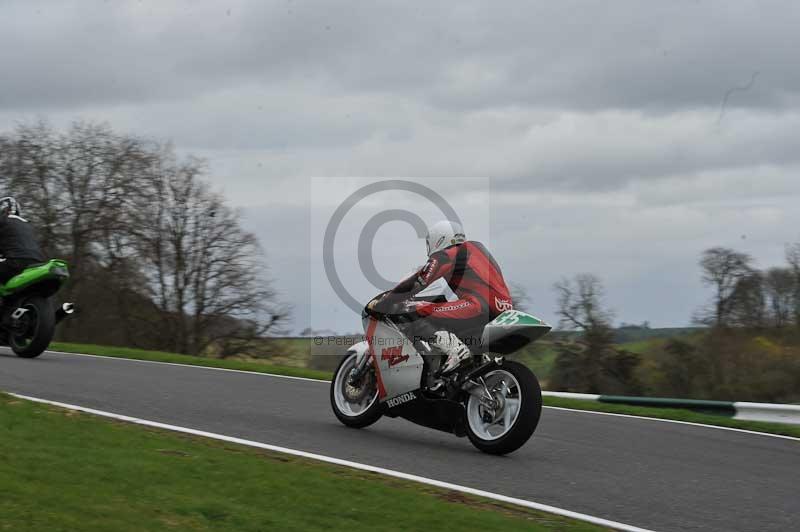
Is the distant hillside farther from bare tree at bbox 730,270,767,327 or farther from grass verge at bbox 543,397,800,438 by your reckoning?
grass verge at bbox 543,397,800,438

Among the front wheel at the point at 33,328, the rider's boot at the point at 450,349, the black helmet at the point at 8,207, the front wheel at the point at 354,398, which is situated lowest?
the front wheel at the point at 354,398

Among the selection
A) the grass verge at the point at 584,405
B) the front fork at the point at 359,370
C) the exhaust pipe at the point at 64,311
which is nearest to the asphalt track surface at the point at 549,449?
the front fork at the point at 359,370

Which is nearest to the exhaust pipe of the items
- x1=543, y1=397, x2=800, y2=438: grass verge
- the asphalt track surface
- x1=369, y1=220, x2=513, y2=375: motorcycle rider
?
the asphalt track surface

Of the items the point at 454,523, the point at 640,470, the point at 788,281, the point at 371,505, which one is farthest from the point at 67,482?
the point at 788,281

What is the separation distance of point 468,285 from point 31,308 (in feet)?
26.0

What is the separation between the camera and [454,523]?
593cm

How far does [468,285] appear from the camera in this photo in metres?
8.73

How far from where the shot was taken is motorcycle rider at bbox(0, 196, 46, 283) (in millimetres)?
13891

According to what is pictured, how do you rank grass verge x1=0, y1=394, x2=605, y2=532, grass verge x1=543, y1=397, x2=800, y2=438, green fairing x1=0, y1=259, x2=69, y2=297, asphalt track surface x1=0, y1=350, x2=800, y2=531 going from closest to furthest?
grass verge x1=0, y1=394, x2=605, y2=532
asphalt track surface x1=0, y1=350, x2=800, y2=531
grass verge x1=543, y1=397, x2=800, y2=438
green fairing x1=0, y1=259, x2=69, y2=297

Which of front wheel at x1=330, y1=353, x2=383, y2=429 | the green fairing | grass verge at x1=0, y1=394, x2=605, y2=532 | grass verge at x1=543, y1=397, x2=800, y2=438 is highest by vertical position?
the green fairing

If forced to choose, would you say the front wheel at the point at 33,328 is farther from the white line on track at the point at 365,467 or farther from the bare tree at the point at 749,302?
the bare tree at the point at 749,302

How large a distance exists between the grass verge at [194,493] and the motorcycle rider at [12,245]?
21.8 ft

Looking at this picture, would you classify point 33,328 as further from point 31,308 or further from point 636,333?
point 636,333

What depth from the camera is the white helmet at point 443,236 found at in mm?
8820
